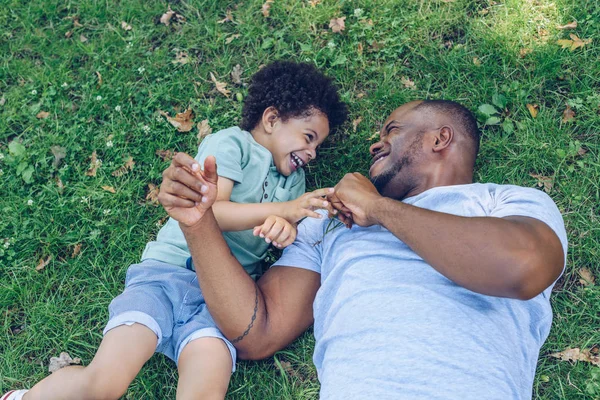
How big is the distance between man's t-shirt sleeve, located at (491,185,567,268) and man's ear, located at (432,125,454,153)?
67 cm

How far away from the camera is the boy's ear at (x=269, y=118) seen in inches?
166

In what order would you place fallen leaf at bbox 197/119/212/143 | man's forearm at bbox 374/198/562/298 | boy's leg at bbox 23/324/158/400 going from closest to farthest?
man's forearm at bbox 374/198/562/298, boy's leg at bbox 23/324/158/400, fallen leaf at bbox 197/119/212/143

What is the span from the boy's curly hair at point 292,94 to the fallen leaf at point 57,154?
1.80m

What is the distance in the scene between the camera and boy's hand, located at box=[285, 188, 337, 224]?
3.36m

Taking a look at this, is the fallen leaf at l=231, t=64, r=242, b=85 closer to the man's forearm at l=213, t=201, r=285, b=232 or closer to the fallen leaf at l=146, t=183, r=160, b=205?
the fallen leaf at l=146, t=183, r=160, b=205

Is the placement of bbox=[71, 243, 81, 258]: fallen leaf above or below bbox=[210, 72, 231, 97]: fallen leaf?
below

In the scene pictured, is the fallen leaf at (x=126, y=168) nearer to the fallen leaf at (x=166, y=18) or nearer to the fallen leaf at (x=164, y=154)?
the fallen leaf at (x=164, y=154)

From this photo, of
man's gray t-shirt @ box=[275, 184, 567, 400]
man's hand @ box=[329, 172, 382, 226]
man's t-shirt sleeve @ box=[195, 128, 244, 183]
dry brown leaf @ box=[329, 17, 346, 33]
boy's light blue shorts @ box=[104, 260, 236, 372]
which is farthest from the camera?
dry brown leaf @ box=[329, 17, 346, 33]

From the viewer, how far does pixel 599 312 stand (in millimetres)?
3932

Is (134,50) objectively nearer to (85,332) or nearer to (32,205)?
(32,205)

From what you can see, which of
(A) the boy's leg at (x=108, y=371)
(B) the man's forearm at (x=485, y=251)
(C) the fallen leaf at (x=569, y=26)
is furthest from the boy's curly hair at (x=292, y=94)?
(C) the fallen leaf at (x=569, y=26)

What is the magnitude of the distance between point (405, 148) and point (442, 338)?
1501mm

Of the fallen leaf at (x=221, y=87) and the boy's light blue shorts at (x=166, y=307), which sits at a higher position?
the fallen leaf at (x=221, y=87)

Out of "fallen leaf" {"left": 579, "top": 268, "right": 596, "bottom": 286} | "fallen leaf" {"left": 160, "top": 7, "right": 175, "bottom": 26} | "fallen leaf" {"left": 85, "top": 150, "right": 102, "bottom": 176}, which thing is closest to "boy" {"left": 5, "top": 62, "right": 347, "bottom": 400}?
"fallen leaf" {"left": 85, "top": 150, "right": 102, "bottom": 176}
